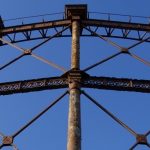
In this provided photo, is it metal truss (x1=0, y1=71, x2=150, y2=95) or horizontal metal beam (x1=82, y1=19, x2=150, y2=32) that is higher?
horizontal metal beam (x1=82, y1=19, x2=150, y2=32)

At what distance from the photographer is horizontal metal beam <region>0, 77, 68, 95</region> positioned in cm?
1525

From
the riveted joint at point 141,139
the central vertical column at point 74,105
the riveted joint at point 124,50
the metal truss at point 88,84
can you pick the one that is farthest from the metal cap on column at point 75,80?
the riveted joint at point 141,139

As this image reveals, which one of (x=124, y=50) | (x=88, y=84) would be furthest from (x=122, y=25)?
(x=88, y=84)

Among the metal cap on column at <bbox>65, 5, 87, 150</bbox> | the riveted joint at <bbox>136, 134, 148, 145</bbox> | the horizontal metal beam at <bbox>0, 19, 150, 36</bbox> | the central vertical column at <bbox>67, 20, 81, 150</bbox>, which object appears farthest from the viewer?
the horizontal metal beam at <bbox>0, 19, 150, 36</bbox>

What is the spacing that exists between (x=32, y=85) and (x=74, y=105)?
6.57 feet

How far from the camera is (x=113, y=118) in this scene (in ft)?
47.2

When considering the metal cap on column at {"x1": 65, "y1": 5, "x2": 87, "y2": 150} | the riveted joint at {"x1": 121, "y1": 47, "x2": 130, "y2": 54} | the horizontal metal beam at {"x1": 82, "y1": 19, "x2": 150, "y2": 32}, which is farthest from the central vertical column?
the riveted joint at {"x1": 121, "y1": 47, "x2": 130, "y2": 54}

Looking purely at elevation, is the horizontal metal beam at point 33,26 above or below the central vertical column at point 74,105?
above

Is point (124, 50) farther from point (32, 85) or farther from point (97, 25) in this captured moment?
point (32, 85)

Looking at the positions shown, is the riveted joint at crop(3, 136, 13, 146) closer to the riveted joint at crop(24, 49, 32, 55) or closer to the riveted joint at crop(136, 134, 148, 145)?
the riveted joint at crop(24, 49, 32, 55)

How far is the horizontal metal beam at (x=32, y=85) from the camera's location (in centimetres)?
1525

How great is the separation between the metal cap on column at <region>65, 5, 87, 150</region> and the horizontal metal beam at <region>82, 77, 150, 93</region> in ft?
1.62

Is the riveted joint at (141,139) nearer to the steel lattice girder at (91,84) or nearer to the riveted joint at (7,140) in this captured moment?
the steel lattice girder at (91,84)

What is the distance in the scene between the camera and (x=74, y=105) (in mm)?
14227
